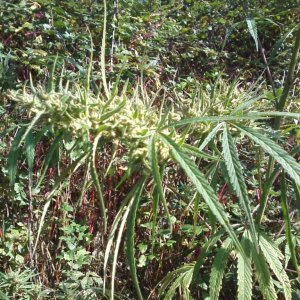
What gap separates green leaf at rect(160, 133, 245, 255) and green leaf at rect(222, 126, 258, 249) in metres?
0.04

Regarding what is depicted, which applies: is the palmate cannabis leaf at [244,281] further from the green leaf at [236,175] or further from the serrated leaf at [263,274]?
the green leaf at [236,175]

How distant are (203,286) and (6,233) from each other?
0.92 meters

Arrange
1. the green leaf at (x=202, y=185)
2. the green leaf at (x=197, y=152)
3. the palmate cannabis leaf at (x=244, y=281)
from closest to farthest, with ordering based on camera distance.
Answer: the green leaf at (x=202, y=185), the green leaf at (x=197, y=152), the palmate cannabis leaf at (x=244, y=281)

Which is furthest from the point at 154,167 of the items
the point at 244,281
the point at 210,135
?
the point at 244,281

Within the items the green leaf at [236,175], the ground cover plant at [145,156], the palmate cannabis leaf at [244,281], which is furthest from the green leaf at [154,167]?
the palmate cannabis leaf at [244,281]

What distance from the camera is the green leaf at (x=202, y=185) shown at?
72 cm

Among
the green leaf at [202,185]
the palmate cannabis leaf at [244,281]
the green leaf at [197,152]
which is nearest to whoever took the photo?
the green leaf at [202,185]

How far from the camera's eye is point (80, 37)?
2824 mm

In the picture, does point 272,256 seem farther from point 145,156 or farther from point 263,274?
point 145,156

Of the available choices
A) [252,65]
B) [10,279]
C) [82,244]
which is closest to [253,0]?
[252,65]

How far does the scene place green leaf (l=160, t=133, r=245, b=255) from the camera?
2.36 ft

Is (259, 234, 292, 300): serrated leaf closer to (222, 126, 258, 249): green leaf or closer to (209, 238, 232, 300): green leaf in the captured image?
(209, 238, 232, 300): green leaf

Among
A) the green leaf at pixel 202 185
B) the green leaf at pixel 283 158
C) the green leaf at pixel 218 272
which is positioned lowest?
the green leaf at pixel 218 272

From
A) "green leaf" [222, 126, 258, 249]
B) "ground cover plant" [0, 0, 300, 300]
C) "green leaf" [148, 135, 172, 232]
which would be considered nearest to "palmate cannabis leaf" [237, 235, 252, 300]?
"ground cover plant" [0, 0, 300, 300]
